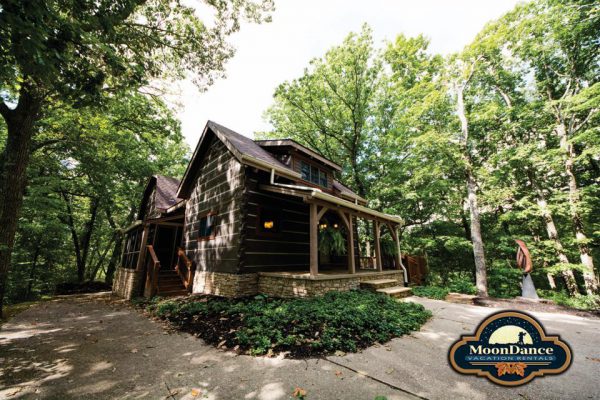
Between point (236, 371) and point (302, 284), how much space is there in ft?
11.9

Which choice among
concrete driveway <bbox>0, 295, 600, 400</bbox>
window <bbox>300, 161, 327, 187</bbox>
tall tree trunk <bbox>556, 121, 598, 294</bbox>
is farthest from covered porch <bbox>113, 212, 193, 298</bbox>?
tall tree trunk <bbox>556, 121, 598, 294</bbox>

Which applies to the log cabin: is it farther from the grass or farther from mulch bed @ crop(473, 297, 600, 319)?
mulch bed @ crop(473, 297, 600, 319)

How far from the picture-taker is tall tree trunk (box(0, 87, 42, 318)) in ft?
20.6

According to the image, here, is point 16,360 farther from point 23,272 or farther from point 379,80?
point 23,272

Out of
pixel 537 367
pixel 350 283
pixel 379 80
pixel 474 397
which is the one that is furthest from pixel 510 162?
pixel 474 397

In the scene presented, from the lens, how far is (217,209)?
941 centimetres

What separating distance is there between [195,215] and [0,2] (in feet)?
28.2

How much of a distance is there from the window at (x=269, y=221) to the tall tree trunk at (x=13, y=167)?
673cm

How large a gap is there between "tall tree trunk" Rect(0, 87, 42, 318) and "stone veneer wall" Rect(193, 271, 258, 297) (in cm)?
528

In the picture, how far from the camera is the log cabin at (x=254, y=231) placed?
7.57 meters

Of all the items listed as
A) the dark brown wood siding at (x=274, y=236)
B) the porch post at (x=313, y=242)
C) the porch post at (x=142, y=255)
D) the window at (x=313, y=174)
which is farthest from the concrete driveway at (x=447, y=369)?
the porch post at (x=142, y=255)

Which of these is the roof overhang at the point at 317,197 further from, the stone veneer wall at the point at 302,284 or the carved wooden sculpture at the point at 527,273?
the carved wooden sculpture at the point at 527,273

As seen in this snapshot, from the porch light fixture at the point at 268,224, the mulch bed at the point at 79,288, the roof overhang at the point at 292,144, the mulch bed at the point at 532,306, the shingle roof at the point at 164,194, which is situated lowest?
the mulch bed at the point at 79,288

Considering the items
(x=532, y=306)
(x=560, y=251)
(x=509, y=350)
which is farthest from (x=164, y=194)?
(x=560, y=251)
